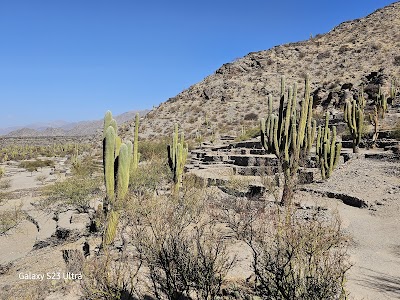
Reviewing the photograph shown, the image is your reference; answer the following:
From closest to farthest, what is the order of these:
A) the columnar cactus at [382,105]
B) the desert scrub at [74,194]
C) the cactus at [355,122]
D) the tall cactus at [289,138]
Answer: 1. the tall cactus at [289,138]
2. the desert scrub at [74,194]
3. the cactus at [355,122]
4. the columnar cactus at [382,105]

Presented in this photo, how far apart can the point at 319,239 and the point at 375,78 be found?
34593 mm

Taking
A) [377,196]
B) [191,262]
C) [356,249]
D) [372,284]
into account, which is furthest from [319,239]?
[377,196]

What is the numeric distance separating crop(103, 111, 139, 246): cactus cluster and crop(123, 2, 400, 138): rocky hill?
93.1 feet

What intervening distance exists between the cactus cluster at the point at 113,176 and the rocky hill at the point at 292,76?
93.1 ft

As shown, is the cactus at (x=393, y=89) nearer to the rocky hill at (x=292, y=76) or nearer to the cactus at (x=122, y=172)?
the rocky hill at (x=292, y=76)

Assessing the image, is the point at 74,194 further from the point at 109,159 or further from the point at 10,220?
the point at 109,159

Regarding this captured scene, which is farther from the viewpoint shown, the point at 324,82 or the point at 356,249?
the point at 324,82

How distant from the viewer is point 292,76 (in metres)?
45.6

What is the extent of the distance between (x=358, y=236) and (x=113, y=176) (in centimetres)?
706

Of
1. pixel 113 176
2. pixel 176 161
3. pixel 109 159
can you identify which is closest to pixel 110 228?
pixel 113 176

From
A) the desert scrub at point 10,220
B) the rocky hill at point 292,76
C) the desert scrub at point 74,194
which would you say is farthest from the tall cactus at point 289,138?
the rocky hill at point 292,76

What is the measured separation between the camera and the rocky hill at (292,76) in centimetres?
3713

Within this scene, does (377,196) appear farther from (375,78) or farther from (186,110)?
(186,110)

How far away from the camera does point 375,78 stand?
110 feet
